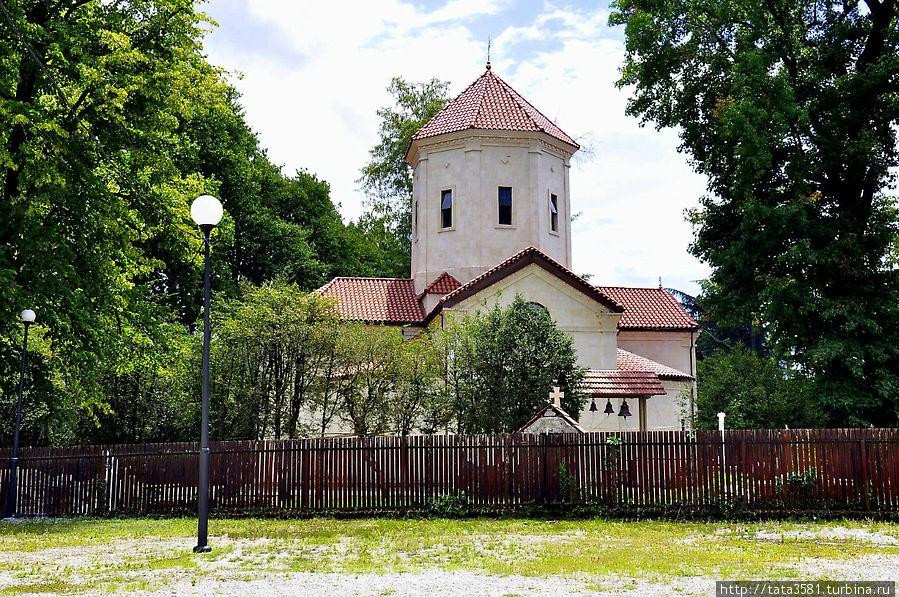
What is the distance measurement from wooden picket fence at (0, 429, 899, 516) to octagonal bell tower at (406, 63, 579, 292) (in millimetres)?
15911

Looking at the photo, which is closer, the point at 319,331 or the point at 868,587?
the point at 868,587

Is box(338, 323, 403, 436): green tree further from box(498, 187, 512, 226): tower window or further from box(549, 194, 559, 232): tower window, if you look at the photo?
box(549, 194, 559, 232): tower window

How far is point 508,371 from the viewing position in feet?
74.1

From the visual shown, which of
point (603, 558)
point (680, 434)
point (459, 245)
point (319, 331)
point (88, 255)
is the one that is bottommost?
point (603, 558)

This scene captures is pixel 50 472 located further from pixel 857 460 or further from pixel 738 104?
pixel 738 104

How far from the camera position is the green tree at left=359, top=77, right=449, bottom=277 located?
47.9 meters

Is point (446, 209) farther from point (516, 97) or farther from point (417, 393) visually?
point (417, 393)

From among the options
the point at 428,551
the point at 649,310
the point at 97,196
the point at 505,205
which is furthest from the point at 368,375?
the point at 649,310

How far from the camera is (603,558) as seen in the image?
1160cm

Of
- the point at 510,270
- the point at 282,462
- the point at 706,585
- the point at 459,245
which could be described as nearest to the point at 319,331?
the point at 282,462

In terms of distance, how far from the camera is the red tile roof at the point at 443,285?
33.0 metres

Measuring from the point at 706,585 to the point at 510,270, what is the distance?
69.8ft

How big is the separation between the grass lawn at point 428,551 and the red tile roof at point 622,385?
8935mm

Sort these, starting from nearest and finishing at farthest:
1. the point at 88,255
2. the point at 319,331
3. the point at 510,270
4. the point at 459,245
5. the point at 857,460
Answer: the point at 857,460
the point at 88,255
the point at 319,331
the point at 510,270
the point at 459,245
